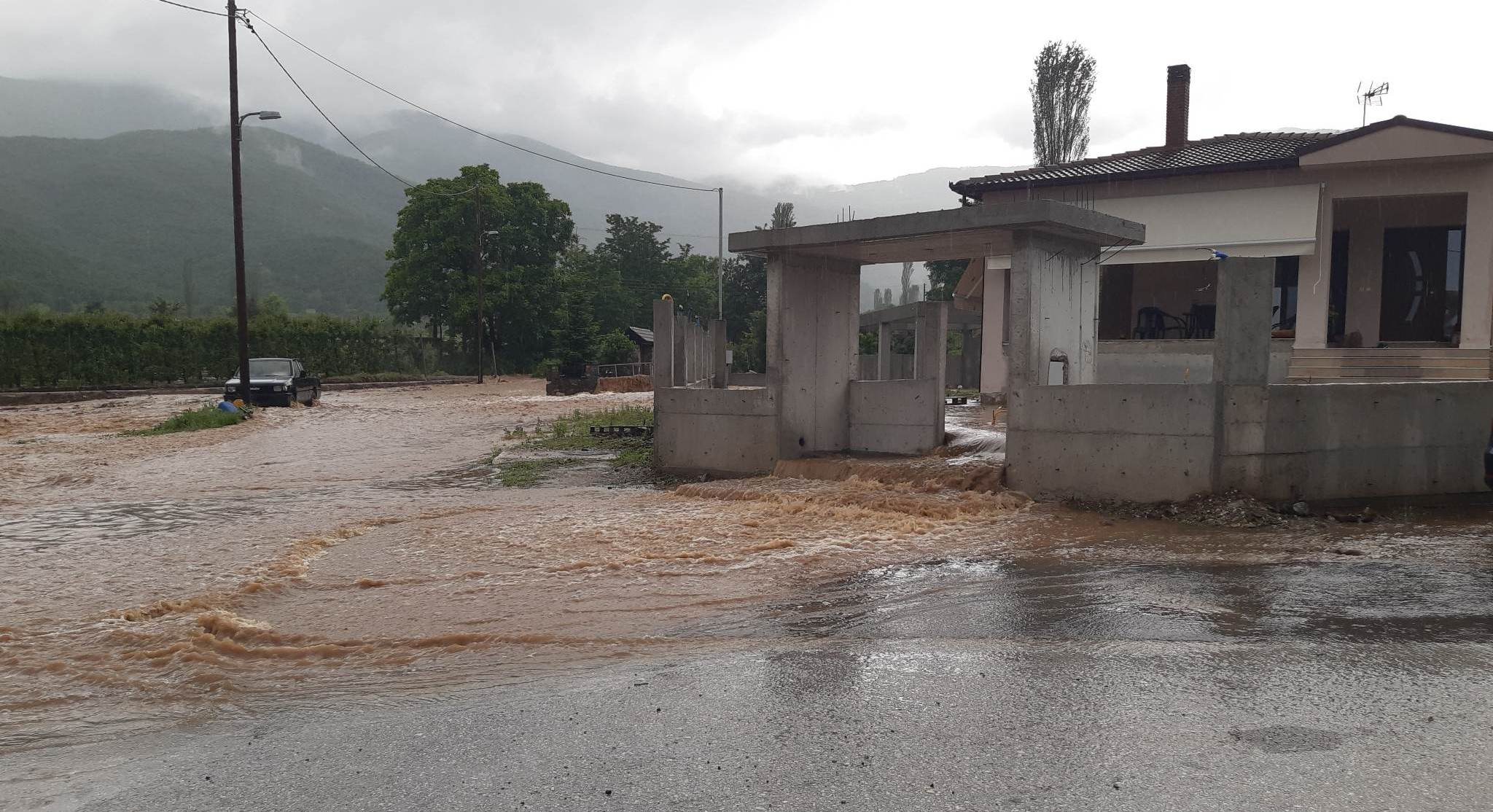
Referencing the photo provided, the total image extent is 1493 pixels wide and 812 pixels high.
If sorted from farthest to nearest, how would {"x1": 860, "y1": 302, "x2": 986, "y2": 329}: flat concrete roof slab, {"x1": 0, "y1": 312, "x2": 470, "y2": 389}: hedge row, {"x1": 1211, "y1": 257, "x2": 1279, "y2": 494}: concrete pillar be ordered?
1. {"x1": 0, "y1": 312, "x2": 470, "y2": 389}: hedge row
2. {"x1": 860, "y1": 302, "x2": 986, "y2": 329}: flat concrete roof slab
3. {"x1": 1211, "y1": 257, "x2": 1279, "y2": 494}: concrete pillar

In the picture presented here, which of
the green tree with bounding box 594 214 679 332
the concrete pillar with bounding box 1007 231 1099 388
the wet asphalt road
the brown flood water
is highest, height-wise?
the green tree with bounding box 594 214 679 332

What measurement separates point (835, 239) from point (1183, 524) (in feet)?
20.1

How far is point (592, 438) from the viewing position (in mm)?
19453

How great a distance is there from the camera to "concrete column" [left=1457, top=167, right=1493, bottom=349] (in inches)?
763

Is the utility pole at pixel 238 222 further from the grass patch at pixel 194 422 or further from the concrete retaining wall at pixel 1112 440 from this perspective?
the concrete retaining wall at pixel 1112 440

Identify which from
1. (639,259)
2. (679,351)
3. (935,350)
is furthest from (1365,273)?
(639,259)

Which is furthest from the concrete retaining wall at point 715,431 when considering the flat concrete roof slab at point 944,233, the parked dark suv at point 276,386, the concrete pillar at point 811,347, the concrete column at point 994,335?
the parked dark suv at point 276,386

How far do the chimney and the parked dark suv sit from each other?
1011 inches

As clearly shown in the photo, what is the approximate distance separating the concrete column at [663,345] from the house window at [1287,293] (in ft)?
51.3

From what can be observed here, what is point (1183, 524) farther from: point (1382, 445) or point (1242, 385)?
point (1382, 445)

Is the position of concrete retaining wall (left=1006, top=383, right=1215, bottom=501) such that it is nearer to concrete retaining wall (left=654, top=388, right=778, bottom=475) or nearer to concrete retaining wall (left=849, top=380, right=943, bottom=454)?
concrete retaining wall (left=849, top=380, right=943, bottom=454)

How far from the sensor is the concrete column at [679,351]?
18234 millimetres

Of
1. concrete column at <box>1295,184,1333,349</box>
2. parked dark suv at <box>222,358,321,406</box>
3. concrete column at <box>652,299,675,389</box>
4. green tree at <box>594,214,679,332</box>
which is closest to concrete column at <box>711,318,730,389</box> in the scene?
concrete column at <box>652,299,675,389</box>

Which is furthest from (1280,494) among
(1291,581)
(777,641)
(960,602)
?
(777,641)
